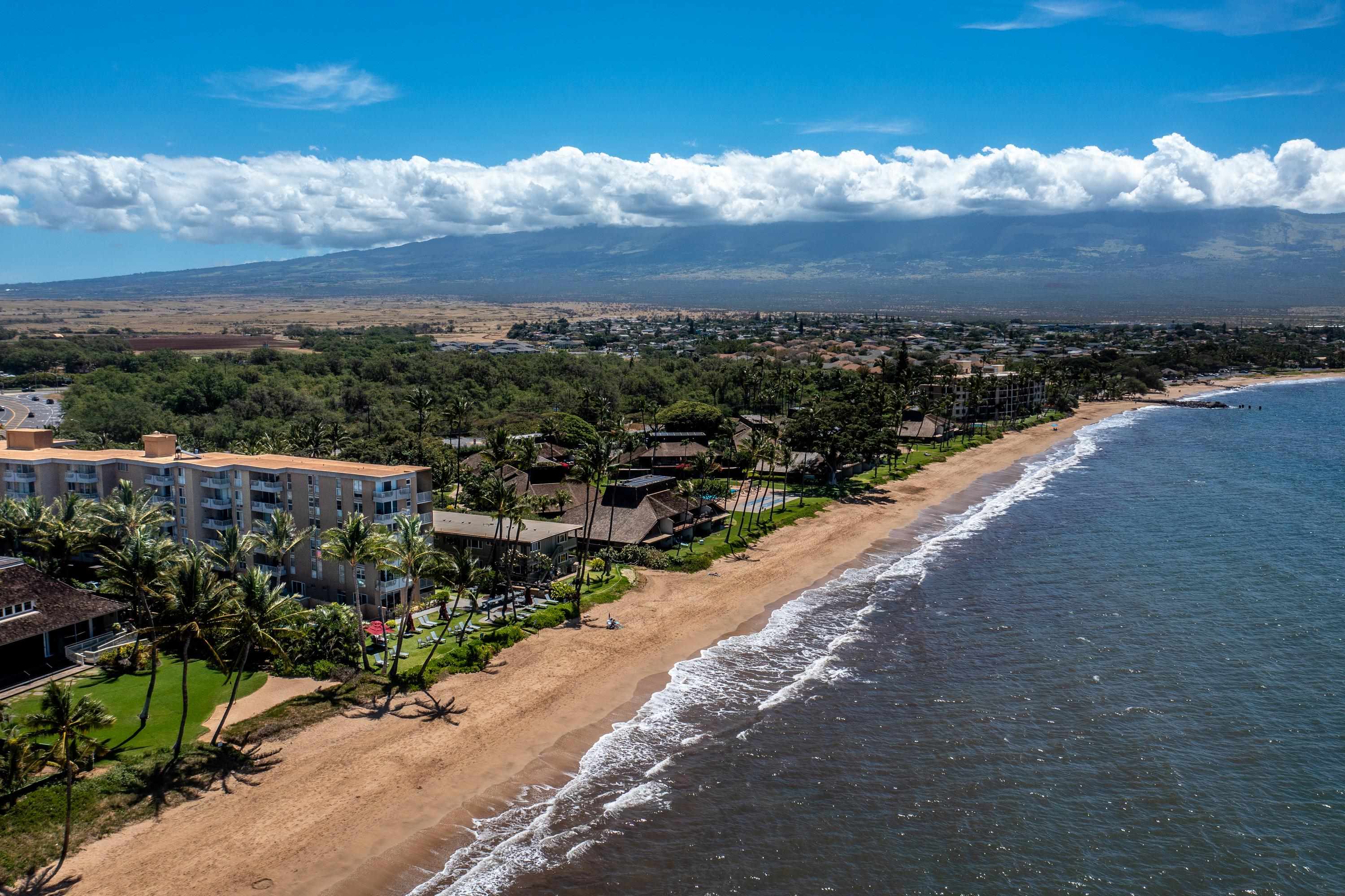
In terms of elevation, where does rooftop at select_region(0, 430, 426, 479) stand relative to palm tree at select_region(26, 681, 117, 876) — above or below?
above

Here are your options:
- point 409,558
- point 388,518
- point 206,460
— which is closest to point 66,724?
point 409,558

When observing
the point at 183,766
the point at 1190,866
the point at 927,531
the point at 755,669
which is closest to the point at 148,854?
the point at 183,766

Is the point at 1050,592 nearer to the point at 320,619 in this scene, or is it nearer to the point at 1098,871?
the point at 1098,871

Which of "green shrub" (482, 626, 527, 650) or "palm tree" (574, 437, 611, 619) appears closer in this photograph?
"green shrub" (482, 626, 527, 650)

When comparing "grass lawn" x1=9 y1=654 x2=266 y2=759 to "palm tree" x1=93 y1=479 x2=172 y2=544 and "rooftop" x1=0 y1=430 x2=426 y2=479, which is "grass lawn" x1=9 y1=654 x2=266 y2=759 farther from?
"rooftop" x1=0 y1=430 x2=426 y2=479

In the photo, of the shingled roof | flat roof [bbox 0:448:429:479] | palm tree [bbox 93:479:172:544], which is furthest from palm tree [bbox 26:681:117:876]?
flat roof [bbox 0:448:429:479]

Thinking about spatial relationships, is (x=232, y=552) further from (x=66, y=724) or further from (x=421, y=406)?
(x=421, y=406)
